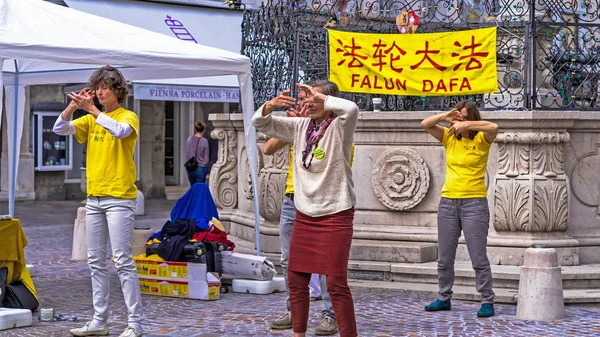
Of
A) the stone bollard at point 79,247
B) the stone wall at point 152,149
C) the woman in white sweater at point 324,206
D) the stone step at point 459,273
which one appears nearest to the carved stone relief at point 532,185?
the stone step at point 459,273

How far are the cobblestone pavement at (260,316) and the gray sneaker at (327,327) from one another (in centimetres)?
13

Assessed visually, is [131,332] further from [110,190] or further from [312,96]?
[312,96]

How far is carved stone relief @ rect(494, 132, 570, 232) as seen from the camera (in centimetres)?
1008

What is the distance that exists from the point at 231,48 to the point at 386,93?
11.8 m

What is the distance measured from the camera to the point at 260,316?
339 inches

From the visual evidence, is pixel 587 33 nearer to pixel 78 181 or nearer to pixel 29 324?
pixel 29 324

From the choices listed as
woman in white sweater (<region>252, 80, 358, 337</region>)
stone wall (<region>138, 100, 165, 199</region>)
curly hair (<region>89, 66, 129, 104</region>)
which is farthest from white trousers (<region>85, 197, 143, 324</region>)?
stone wall (<region>138, 100, 165, 199</region>)

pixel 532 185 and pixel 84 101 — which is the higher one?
pixel 84 101

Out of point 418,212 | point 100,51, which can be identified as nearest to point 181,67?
point 100,51

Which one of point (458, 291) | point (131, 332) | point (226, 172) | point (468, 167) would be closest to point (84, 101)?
point (131, 332)

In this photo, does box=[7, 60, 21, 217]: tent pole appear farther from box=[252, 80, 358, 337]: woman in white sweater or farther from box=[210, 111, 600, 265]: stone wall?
box=[252, 80, 358, 337]: woman in white sweater

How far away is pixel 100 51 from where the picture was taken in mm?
8938

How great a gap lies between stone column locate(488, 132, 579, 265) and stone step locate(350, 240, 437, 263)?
61cm

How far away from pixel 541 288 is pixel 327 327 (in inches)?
72.3
